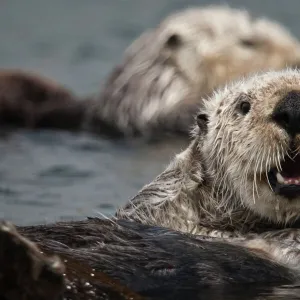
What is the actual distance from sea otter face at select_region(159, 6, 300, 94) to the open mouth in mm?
5128

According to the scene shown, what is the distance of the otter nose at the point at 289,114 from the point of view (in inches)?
216

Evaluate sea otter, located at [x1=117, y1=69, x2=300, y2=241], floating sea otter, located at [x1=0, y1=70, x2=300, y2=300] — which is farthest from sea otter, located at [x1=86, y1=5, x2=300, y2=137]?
floating sea otter, located at [x1=0, y1=70, x2=300, y2=300]

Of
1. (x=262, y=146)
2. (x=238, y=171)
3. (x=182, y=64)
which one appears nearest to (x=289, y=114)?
(x=262, y=146)

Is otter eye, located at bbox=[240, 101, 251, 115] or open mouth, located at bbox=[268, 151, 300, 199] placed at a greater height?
otter eye, located at bbox=[240, 101, 251, 115]

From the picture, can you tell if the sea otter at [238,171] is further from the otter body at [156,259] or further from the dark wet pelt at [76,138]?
the dark wet pelt at [76,138]

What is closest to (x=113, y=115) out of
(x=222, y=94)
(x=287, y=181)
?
(x=222, y=94)

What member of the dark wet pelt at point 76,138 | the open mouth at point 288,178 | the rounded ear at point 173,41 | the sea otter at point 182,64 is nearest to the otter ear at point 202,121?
the open mouth at point 288,178

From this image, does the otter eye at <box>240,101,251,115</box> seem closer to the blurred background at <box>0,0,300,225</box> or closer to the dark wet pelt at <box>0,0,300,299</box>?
the dark wet pelt at <box>0,0,300,299</box>

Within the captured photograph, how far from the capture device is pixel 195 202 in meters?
6.02

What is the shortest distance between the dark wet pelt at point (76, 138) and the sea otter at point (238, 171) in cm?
46

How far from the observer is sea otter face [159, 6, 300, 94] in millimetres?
10977

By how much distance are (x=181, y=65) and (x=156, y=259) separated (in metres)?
5.94

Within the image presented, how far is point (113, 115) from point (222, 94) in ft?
16.8

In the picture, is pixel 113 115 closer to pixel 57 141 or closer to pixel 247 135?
pixel 57 141
